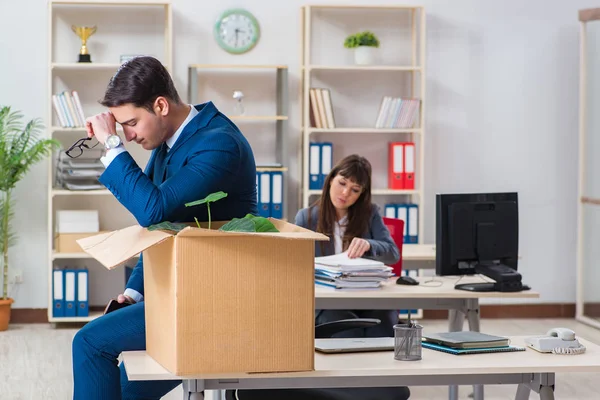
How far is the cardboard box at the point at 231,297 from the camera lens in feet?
7.00

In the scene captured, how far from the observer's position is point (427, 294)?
389 cm

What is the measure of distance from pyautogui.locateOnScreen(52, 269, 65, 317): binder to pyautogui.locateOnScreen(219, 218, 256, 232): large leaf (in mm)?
4291

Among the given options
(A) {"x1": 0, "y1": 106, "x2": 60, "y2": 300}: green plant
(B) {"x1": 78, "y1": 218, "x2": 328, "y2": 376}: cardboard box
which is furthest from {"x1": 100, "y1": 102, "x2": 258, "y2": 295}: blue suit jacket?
(A) {"x1": 0, "y1": 106, "x2": 60, "y2": 300}: green plant

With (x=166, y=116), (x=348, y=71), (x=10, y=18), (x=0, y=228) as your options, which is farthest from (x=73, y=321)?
(x=166, y=116)

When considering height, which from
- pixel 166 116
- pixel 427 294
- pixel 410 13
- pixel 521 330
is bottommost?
pixel 521 330

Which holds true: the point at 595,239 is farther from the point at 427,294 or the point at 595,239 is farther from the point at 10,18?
the point at 10,18

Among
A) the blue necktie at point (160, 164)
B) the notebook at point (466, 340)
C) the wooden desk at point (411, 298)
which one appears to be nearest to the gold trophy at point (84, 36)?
the wooden desk at point (411, 298)

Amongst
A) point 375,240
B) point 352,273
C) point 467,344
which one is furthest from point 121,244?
point 375,240

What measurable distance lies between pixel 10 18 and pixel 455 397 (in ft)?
13.7

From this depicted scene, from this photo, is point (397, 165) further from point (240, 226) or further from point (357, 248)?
point (240, 226)

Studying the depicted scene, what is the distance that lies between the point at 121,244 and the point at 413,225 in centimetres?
452

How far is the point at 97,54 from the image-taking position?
649 centimetres

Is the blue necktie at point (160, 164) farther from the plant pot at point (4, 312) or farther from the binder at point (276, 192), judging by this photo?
the plant pot at point (4, 312)

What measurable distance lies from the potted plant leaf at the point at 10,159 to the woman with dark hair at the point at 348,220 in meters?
2.39
